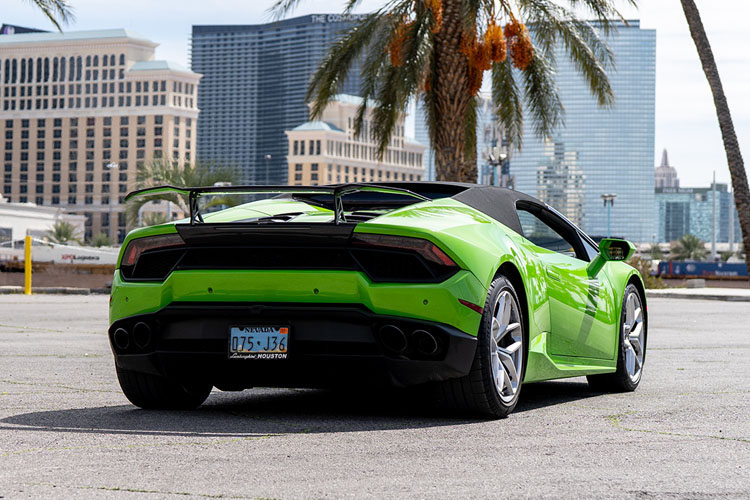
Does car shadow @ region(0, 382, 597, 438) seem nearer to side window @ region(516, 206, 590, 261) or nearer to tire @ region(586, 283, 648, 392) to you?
tire @ region(586, 283, 648, 392)

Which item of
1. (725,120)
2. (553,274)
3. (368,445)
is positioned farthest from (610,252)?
(725,120)

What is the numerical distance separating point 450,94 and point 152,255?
17.0m

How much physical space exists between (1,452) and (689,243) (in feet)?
397

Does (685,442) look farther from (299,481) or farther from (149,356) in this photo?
(149,356)

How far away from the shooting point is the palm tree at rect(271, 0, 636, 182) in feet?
71.6

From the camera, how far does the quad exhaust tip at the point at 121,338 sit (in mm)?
5785

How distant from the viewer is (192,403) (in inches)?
244

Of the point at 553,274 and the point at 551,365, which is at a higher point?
the point at 553,274

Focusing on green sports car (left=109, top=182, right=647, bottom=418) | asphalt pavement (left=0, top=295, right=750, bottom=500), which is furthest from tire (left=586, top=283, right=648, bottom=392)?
green sports car (left=109, top=182, right=647, bottom=418)

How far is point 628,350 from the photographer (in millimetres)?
7387

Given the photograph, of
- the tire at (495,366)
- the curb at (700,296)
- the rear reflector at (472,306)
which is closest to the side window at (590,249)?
the tire at (495,366)

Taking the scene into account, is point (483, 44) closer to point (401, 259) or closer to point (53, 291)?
point (401, 259)

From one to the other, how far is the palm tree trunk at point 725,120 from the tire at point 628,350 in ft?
69.6

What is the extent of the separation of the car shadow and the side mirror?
83cm
